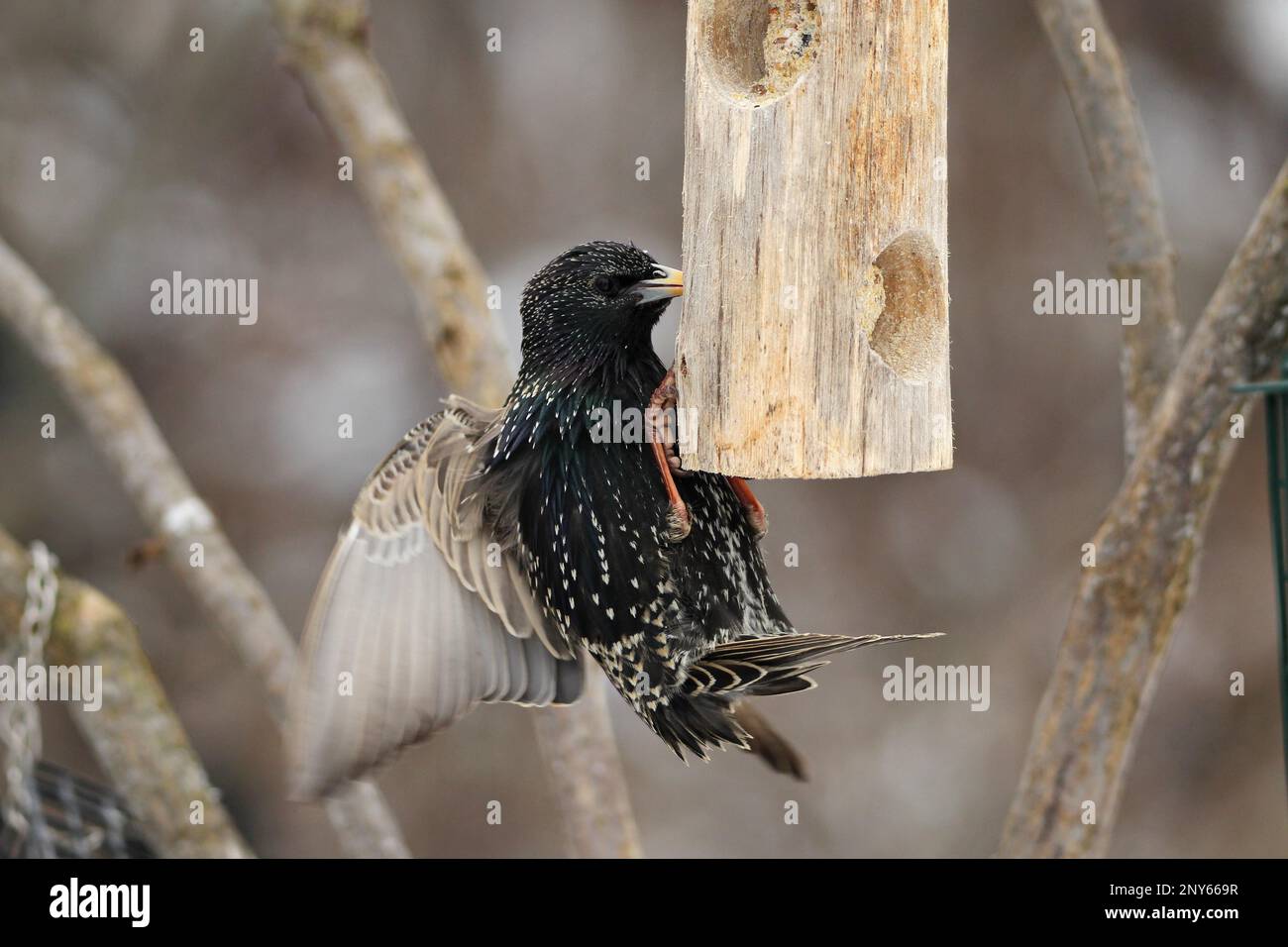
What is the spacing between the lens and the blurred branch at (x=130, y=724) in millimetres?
3336

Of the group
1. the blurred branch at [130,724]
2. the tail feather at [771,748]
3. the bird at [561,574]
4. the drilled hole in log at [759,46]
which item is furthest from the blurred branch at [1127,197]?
the blurred branch at [130,724]

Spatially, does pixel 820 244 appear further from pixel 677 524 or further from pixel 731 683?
pixel 731 683

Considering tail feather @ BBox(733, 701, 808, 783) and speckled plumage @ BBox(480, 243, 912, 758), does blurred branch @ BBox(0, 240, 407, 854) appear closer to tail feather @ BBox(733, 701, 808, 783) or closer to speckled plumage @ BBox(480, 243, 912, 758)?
tail feather @ BBox(733, 701, 808, 783)

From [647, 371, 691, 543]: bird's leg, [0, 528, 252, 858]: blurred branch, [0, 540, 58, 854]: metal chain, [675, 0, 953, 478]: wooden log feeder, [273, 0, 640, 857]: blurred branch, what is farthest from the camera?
[0, 528, 252, 858]: blurred branch

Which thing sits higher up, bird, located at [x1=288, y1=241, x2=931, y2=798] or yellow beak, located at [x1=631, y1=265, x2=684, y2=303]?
yellow beak, located at [x1=631, y1=265, x2=684, y2=303]

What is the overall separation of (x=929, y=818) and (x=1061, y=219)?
230cm

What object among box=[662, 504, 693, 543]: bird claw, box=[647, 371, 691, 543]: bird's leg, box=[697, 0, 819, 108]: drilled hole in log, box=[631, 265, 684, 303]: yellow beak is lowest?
box=[662, 504, 693, 543]: bird claw

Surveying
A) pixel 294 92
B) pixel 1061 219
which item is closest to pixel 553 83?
pixel 294 92

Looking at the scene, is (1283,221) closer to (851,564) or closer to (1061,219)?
(1061,219)

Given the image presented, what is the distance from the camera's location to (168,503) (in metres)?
3.53

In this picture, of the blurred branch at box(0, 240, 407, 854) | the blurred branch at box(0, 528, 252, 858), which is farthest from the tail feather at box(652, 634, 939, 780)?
the blurred branch at box(0, 528, 252, 858)

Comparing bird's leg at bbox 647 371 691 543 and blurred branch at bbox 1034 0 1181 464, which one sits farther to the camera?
blurred branch at bbox 1034 0 1181 464

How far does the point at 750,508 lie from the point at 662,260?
253 cm

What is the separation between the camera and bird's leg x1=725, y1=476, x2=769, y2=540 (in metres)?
2.26
